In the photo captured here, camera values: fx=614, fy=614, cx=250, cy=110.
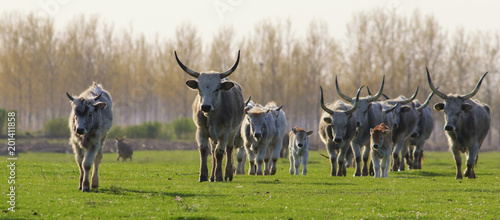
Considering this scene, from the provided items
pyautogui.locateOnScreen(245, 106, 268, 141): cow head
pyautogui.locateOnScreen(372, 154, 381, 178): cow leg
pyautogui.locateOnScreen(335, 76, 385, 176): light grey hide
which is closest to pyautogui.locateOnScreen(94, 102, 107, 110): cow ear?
pyautogui.locateOnScreen(245, 106, 268, 141): cow head

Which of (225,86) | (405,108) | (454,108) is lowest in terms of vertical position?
(454,108)

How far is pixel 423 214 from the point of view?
406 inches

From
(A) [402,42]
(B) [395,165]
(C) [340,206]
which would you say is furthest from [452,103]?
(A) [402,42]

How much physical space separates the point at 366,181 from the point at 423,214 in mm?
6249

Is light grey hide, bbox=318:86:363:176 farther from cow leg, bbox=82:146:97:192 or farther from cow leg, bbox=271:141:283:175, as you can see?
cow leg, bbox=82:146:97:192

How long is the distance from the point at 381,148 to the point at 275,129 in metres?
4.16

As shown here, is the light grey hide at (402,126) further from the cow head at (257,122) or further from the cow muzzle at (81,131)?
the cow muzzle at (81,131)

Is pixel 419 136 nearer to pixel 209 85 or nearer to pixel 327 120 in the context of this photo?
pixel 327 120

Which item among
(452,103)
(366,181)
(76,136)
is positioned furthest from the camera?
(452,103)

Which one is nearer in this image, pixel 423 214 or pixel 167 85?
pixel 423 214

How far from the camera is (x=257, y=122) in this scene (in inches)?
765

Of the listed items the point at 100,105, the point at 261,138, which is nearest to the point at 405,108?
the point at 261,138

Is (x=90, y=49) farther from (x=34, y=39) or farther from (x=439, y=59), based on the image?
(x=439, y=59)

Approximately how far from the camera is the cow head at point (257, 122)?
1905 centimetres
